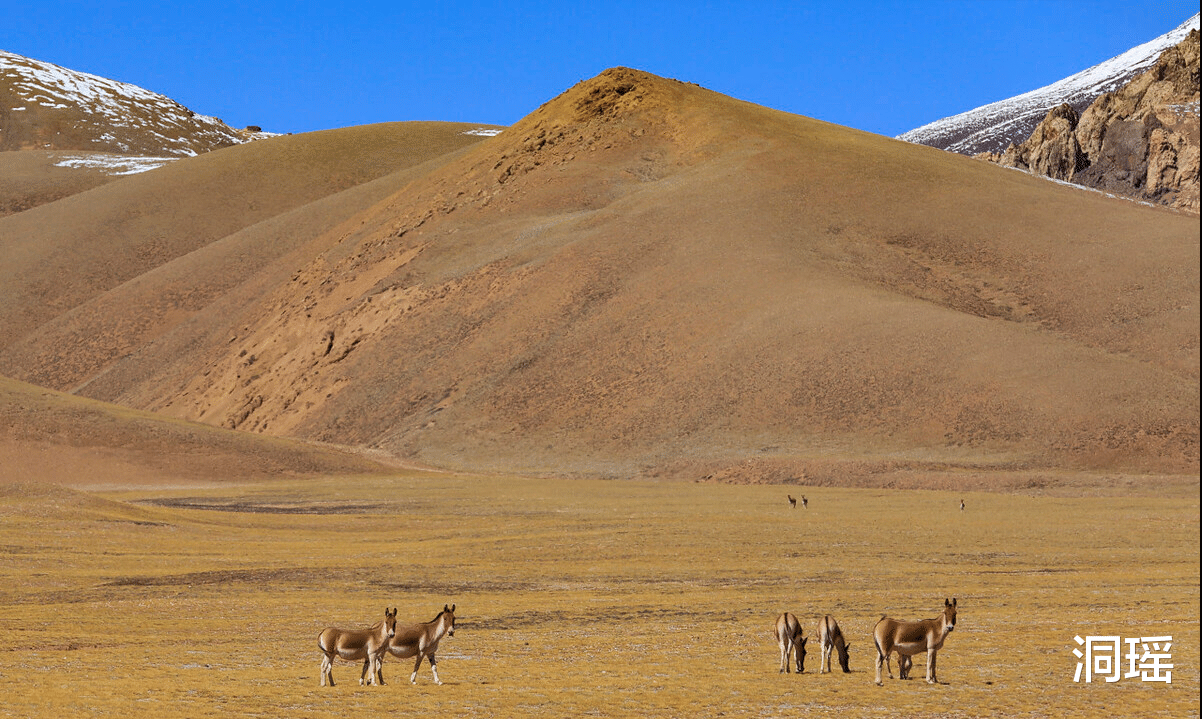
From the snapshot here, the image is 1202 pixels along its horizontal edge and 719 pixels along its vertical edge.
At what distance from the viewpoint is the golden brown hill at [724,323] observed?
58250mm

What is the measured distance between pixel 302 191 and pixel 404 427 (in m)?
66.2

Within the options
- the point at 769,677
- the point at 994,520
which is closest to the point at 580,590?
the point at 769,677

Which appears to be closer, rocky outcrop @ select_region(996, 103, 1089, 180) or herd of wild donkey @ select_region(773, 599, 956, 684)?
herd of wild donkey @ select_region(773, 599, 956, 684)

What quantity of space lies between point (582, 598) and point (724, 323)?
165ft

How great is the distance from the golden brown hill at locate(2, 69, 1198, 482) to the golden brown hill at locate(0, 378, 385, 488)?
8182 mm

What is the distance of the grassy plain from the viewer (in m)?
12.9

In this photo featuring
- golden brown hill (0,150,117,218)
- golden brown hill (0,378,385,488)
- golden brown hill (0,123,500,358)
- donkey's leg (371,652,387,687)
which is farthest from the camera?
golden brown hill (0,150,117,218)

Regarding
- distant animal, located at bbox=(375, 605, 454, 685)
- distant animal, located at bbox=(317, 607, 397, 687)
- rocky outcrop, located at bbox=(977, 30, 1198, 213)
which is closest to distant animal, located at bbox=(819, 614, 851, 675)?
distant animal, located at bbox=(375, 605, 454, 685)

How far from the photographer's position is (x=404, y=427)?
229 feet

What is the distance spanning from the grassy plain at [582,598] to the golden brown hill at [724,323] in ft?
49.0

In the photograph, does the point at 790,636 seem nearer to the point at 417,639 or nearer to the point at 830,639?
the point at 830,639

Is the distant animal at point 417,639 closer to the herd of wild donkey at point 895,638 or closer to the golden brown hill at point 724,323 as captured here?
the herd of wild donkey at point 895,638

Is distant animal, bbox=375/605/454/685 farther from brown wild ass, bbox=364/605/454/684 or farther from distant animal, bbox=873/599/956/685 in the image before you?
distant animal, bbox=873/599/956/685
